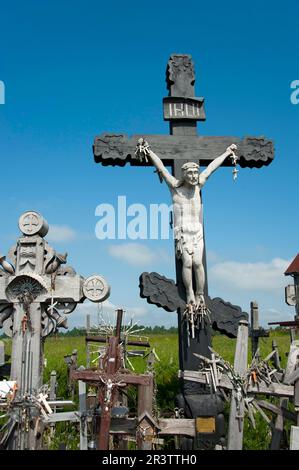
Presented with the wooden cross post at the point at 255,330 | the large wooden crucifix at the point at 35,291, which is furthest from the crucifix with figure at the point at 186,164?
the wooden cross post at the point at 255,330

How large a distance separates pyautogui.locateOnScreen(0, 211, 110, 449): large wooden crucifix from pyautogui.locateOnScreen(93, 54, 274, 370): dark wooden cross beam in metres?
1.37

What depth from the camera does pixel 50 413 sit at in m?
4.61

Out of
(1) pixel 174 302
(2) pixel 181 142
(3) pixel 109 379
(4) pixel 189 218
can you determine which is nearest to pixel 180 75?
(2) pixel 181 142

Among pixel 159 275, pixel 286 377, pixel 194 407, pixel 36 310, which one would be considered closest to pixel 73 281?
pixel 36 310

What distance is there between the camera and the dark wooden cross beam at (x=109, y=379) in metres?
4.43

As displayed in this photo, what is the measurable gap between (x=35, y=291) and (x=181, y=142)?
2863mm

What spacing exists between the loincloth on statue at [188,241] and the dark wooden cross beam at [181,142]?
→ 900mm

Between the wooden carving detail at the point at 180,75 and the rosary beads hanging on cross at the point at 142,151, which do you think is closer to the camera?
the rosary beads hanging on cross at the point at 142,151

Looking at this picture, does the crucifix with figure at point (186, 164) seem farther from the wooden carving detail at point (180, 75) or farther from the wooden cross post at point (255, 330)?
the wooden cross post at point (255, 330)

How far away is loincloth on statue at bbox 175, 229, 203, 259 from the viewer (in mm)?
6086

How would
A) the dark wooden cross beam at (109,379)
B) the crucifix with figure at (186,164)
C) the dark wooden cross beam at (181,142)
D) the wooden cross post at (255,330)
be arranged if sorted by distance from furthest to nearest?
1. the wooden cross post at (255,330)
2. the dark wooden cross beam at (181,142)
3. the crucifix with figure at (186,164)
4. the dark wooden cross beam at (109,379)

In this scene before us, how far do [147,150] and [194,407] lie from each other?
3313mm

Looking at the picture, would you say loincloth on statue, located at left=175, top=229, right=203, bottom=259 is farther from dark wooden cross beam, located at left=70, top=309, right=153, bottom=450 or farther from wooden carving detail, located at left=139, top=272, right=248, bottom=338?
dark wooden cross beam, located at left=70, top=309, right=153, bottom=450

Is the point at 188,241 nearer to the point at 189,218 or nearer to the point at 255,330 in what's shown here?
the point at 189,218
